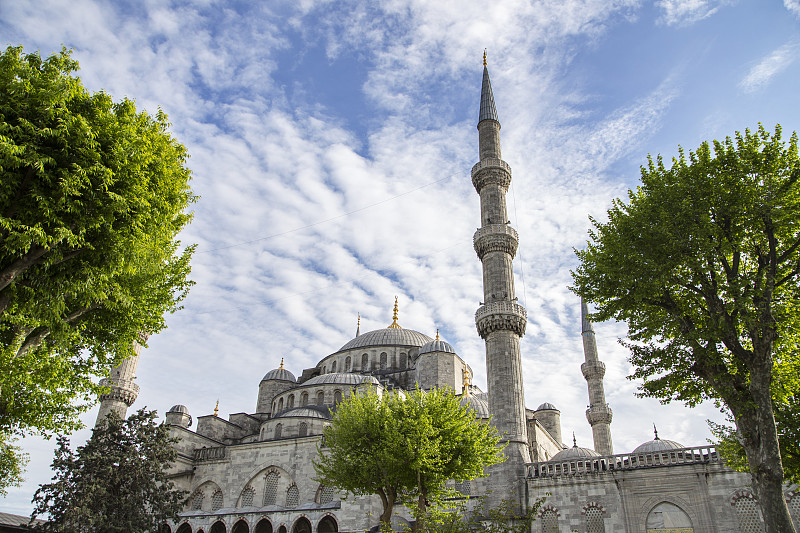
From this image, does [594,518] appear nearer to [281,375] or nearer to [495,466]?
[495,466]

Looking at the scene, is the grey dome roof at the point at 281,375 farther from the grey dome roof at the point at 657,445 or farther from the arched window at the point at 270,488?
the grey dome roof at the point at 657,445

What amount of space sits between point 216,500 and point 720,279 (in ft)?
84.6

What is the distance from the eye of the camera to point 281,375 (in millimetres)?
38969

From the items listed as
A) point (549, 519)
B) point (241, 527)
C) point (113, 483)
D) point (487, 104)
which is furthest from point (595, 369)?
point (113, 483)

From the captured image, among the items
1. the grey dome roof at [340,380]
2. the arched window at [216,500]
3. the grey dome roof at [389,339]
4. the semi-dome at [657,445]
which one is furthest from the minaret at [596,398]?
the arched window at [216,500]

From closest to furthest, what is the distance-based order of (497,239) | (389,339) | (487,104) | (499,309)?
(499,309)
(497,239)
(487,104)
(389,339)

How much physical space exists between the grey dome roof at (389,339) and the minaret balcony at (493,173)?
47.1ft

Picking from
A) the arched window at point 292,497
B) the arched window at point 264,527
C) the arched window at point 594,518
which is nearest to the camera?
the arched window at point 594,518

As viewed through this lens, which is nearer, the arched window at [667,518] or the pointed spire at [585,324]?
the arched window at [667,518]

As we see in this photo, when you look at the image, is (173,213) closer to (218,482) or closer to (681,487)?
(681,487)

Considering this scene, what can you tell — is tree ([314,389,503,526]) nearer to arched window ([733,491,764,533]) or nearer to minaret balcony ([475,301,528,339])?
minaret balcony ([475,301,528,339])

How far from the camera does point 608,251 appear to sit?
13.0 m

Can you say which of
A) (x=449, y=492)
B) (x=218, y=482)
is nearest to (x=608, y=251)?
(x=449, y=492)

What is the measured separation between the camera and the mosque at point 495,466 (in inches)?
728
